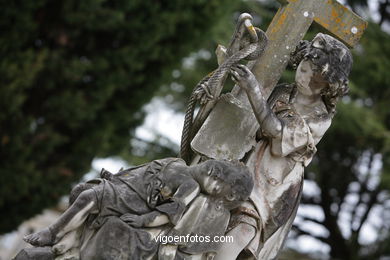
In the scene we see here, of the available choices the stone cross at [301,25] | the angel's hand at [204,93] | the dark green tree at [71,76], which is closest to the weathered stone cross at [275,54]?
the stone cross at [301,25]

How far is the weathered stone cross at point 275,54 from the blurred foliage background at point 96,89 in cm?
508

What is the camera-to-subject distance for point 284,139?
4.41m

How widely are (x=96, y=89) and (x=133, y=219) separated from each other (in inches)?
256

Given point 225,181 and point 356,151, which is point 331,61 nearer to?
point 225,181

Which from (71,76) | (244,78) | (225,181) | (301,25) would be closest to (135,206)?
(225,181)

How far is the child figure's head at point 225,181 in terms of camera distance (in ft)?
13.4

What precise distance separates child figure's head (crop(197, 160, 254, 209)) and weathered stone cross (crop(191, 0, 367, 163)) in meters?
0.49

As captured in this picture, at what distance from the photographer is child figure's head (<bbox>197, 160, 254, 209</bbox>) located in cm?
410

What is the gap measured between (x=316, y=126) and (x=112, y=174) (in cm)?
136

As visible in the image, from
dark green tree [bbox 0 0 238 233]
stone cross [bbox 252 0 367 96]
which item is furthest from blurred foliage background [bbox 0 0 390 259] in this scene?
stone cross [bbox 252 0 367 96]

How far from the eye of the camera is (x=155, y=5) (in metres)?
10.3

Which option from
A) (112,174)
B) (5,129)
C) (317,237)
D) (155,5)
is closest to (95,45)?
(155,5)

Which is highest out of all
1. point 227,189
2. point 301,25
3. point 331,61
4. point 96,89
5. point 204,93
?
point 301,25

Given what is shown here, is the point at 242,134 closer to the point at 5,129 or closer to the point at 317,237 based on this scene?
the point at 5,129
